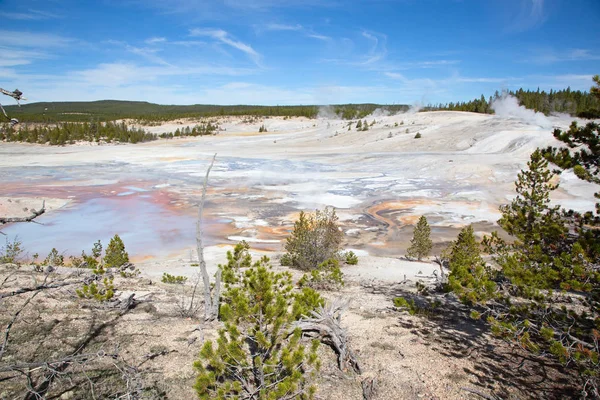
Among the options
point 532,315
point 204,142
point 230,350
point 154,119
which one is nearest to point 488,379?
point 532,315

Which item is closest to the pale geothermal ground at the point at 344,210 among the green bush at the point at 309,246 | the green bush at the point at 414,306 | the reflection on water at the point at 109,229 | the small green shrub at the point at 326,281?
the reflection on water at the point at 109,229

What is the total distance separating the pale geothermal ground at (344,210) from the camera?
534cm

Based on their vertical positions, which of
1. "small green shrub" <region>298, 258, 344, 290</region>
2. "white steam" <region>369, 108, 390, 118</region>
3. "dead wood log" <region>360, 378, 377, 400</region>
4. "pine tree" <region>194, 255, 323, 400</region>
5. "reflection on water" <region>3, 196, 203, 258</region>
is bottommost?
"reflection on water" <region>3, 196, 203, 258</region>

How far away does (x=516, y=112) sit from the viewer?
43.2 metres

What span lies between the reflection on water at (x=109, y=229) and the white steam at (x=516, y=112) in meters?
30.1

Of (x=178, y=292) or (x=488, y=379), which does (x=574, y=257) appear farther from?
(x=178, y=292)

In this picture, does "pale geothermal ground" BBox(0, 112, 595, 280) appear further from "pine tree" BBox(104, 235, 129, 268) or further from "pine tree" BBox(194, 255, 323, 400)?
"pine tree" BBox(194, 255, 323, 400)

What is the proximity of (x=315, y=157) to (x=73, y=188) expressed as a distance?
18326 millimetres

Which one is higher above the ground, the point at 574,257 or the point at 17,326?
the point at 574,257

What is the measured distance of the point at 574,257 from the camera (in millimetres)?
4441

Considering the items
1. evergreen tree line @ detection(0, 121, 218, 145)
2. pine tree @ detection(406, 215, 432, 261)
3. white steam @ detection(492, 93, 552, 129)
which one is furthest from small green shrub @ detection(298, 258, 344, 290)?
evergreen tree line @ detection(0, 121, 218, 145)

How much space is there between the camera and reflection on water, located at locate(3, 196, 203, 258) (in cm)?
1366

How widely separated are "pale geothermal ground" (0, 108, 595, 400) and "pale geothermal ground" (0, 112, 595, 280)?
0.11 meters

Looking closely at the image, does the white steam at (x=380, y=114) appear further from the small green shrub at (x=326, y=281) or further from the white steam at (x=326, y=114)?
the small green shrub at (x=326, y=281)
